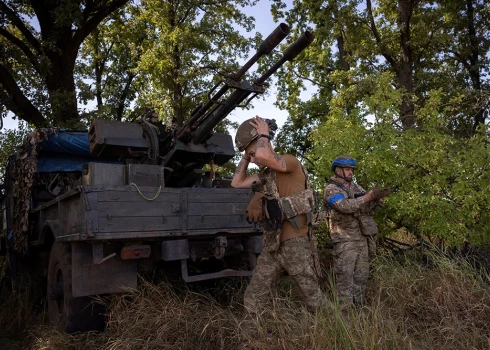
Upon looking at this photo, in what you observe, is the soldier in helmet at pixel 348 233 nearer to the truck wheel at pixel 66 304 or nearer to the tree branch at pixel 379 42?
the truck wheel at pixel 66 304

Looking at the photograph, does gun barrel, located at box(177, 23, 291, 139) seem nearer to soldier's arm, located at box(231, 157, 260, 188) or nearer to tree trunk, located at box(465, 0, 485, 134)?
soldier's arm, located at box(231, 157, 260, 188)

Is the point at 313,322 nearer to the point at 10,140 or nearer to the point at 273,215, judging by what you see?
the point at 273,215

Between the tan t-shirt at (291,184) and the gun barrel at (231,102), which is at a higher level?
the gun barrel at (231,102)

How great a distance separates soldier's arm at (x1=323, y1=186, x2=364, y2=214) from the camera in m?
5.16

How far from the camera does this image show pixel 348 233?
5488 millimetres

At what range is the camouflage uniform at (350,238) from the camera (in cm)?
539

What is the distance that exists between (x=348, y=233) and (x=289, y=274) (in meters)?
1.56

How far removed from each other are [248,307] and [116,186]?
1794mm

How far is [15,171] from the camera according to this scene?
7.68m

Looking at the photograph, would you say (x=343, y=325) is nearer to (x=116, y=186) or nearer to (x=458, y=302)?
(x=458, y=302)

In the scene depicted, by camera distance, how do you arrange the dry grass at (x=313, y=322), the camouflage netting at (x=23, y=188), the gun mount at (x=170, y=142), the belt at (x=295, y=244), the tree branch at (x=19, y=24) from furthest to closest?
the tree branch at (x=19, y=24)
the camouflage netting at (x=23, y=188)
the gun mount at (x=170, y=142)
the belt at (x=295, y=244)
the dry grass at (x=313, y=322)

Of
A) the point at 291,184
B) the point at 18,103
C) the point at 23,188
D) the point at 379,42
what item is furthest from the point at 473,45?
the point at 291,184

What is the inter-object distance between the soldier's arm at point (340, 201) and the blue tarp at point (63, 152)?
3.85m

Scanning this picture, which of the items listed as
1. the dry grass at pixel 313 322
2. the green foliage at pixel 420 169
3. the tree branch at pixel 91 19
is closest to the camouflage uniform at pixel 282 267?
the dry grass at pixel 313 322
